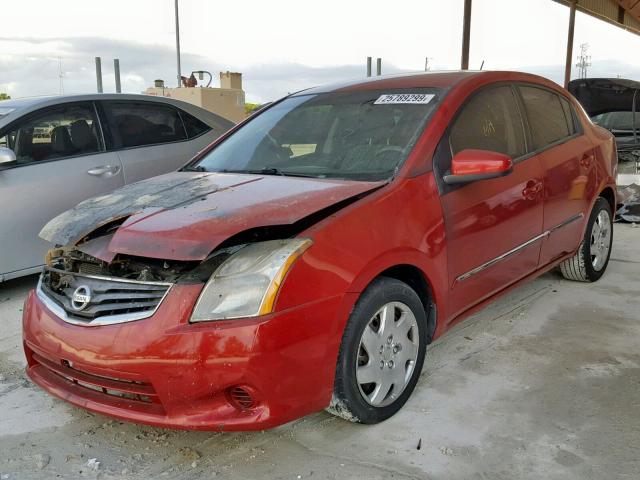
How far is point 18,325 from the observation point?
4.02m

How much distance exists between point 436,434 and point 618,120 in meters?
8.21

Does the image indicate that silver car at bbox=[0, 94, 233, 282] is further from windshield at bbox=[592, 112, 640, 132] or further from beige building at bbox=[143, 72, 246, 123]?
beige building at bbox=[143, 72, 246, 123]

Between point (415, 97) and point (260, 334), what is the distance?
1.72m

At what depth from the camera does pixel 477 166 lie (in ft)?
9.36

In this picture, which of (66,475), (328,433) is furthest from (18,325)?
(328,433)

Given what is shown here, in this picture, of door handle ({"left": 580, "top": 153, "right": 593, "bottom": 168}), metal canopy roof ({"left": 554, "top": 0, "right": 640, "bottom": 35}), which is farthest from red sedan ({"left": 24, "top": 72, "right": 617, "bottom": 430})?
metal canopy roof ({"left": 554, "top": 0, "right": 640, "bottom": 35})

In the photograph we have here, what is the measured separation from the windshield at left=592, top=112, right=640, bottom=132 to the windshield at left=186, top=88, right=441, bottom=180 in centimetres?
690

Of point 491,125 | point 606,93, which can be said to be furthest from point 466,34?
point 491,125

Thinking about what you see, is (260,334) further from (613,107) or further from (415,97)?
(613,107)

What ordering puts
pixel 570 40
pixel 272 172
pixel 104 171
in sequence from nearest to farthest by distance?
pixel 272 172 < pixel 104 171 < pixel 570 40

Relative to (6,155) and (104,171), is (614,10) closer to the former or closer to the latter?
(104,171)

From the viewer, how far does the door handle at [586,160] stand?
4148mm

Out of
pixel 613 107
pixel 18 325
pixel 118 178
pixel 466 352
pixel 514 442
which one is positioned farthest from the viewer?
pixel 613 107

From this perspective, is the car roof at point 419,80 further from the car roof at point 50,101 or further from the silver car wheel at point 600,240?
the car roof at point 50,101
